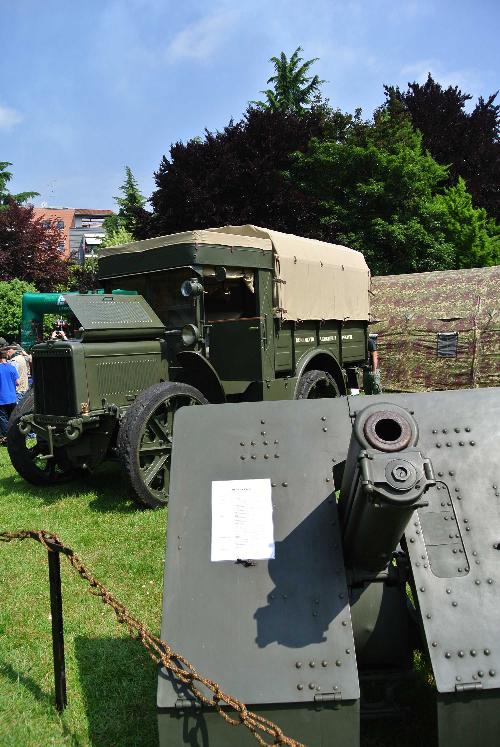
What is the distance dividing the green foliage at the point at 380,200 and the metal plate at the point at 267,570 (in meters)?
19.0

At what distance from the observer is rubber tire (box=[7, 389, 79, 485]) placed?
7.32 meters

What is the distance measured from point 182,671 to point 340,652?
1.95ft

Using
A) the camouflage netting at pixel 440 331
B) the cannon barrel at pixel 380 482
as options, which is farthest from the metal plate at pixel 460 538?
the camouflage netting at pixel 440 331

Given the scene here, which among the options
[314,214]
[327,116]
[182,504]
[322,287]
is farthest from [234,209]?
[182,504]

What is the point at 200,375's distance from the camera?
740cm

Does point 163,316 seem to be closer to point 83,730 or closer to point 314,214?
point 83,730

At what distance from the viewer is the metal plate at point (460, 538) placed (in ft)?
8.61

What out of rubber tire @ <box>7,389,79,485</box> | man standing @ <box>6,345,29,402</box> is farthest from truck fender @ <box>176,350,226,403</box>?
man standing @ <box>6,345,29,402</box>

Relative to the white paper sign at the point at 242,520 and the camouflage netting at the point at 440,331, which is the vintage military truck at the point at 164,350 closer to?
the white paper sign at the point at 242,520

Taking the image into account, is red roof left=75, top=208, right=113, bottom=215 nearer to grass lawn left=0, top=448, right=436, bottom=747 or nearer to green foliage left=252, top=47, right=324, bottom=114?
green foliage left=252, top=47, right=324, bottom=114

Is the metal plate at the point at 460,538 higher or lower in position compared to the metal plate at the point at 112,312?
lower

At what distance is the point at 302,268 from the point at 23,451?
385 centimetres

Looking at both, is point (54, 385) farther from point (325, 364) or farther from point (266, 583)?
point (266, 583)

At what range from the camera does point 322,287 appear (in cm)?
906
